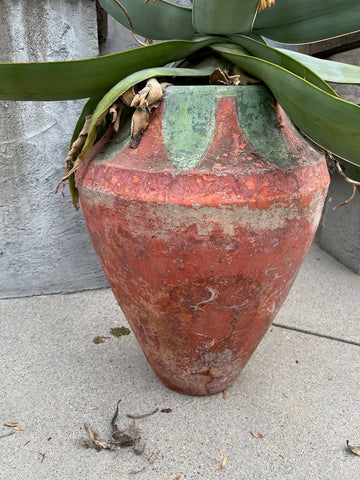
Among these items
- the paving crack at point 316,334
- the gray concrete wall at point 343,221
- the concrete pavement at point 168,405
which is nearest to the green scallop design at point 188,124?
the concrete pavement at point 168,405

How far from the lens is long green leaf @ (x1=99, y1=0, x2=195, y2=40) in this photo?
3.51 ft

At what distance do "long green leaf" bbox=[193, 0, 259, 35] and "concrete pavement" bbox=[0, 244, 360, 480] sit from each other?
36.3 inches

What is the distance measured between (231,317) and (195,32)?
691 millimetres

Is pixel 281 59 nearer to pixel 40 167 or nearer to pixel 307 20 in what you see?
pixel 307 20

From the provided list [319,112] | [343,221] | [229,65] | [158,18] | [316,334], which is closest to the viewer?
[319,112]

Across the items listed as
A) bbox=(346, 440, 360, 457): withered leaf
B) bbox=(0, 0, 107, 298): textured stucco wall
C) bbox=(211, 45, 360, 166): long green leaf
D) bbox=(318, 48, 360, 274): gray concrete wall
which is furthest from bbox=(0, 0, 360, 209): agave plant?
bbox=(318, 48, 360, 274): gray concrete wall

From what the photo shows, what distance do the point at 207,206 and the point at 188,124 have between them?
0.59ft

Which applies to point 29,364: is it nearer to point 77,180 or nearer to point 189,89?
point 77,180

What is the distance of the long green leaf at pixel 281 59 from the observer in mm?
793

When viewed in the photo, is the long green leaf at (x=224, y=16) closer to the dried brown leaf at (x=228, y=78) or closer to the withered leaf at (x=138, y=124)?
the dried brown leaf at (x=228, y=78)

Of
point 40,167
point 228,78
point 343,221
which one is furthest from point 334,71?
point 343,221

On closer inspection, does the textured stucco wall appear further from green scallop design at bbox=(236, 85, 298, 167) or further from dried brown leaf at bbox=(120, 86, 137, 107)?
green scallop design at bbox=(236, 85, 298, 167)

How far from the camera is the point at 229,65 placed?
985mm

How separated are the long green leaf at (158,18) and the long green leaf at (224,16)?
3.5 inches
